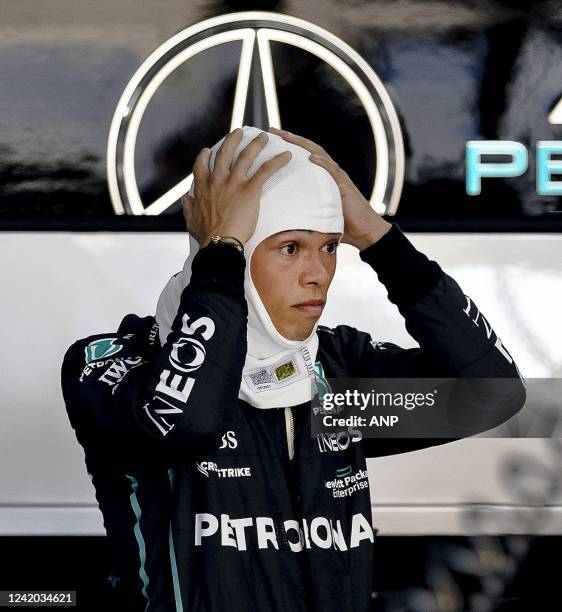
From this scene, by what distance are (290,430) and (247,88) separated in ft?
3.07

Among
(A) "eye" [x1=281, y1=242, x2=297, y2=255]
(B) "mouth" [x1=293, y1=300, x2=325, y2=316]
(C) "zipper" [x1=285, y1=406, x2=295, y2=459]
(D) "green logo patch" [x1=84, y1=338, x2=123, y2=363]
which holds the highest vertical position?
(A) "eye" [x1=281, y1=242, x2=297, y2=255]

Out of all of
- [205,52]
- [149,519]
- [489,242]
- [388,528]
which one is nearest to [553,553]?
[388,528]

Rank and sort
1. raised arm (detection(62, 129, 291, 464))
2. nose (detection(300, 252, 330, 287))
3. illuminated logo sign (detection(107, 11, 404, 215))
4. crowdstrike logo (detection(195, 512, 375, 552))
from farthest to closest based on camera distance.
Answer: illuminated logo sign (detection(107, 11, 404, 215)) < nose (detection(300, 252, 330, 287)) < crowdstrike logo (detection(195, 512, 375, 552)) < raised arm (detection(62, 129, 291, 464))

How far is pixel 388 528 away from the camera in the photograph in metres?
2.48

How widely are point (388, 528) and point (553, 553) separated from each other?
414 mm

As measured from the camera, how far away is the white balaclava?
1865 millimetres

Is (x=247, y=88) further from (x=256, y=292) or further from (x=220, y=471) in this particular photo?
(x=220, y=471)

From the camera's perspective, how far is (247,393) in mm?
1844

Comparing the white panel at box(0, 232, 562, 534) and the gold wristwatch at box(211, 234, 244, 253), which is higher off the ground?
Answer: the gold wristwatch at box(211, 234, 244, 253)

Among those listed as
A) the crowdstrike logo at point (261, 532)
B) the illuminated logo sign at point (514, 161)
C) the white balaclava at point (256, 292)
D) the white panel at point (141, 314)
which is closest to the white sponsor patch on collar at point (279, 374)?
the white balaclava at point (256, 292)

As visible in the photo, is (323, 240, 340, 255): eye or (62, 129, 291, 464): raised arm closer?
(62, 129, 291, 464): raised arm

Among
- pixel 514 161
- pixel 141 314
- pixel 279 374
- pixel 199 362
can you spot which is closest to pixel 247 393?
pixel 279 374

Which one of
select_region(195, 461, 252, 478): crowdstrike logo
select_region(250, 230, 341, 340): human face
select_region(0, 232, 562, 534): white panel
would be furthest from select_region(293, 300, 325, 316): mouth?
select_region(0, 232, 562, 534): white panel

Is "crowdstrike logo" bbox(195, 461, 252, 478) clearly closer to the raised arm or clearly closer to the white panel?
the raised arm
